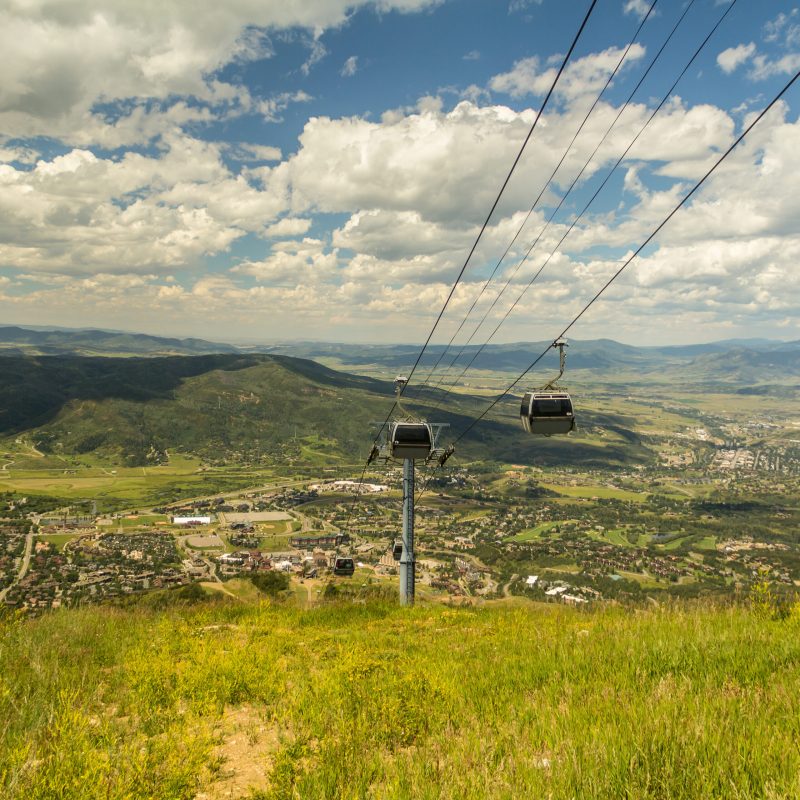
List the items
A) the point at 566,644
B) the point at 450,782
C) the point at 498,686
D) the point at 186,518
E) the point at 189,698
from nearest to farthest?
1. the point at 450,782
2. the point at 498,686
3. the point at 189,698
4. the point at 566,644
5. the point at 186,518

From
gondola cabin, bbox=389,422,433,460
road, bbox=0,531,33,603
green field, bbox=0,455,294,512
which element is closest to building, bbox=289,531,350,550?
road, bbox=0,531,33,603

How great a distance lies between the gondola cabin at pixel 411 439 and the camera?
765 inches

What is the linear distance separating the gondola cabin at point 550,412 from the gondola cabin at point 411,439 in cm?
585

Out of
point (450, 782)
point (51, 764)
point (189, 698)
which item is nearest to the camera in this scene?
point (450, 782)

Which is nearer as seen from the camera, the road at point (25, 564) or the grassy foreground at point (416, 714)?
the grassy foreground at point (416, 714)

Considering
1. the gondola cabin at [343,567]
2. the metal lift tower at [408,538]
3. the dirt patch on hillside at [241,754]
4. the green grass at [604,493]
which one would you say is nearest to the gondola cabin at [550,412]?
the metal lift tower at [408,538]

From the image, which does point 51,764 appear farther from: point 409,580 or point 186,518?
point 186,518

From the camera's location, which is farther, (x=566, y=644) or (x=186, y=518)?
(x=186, y=518)

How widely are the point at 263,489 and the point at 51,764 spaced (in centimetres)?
19284

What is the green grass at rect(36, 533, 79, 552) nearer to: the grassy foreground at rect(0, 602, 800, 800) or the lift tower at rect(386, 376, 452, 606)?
the lift tower at rect(386, 376, 452, 606)

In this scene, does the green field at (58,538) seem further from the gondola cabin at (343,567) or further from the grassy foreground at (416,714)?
the grassy foreground at (416,714)

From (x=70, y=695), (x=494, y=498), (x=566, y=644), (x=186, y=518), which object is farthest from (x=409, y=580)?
(x=494, y=498)

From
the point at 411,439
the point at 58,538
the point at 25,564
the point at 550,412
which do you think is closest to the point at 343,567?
the point at 411,439

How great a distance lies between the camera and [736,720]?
333cm
